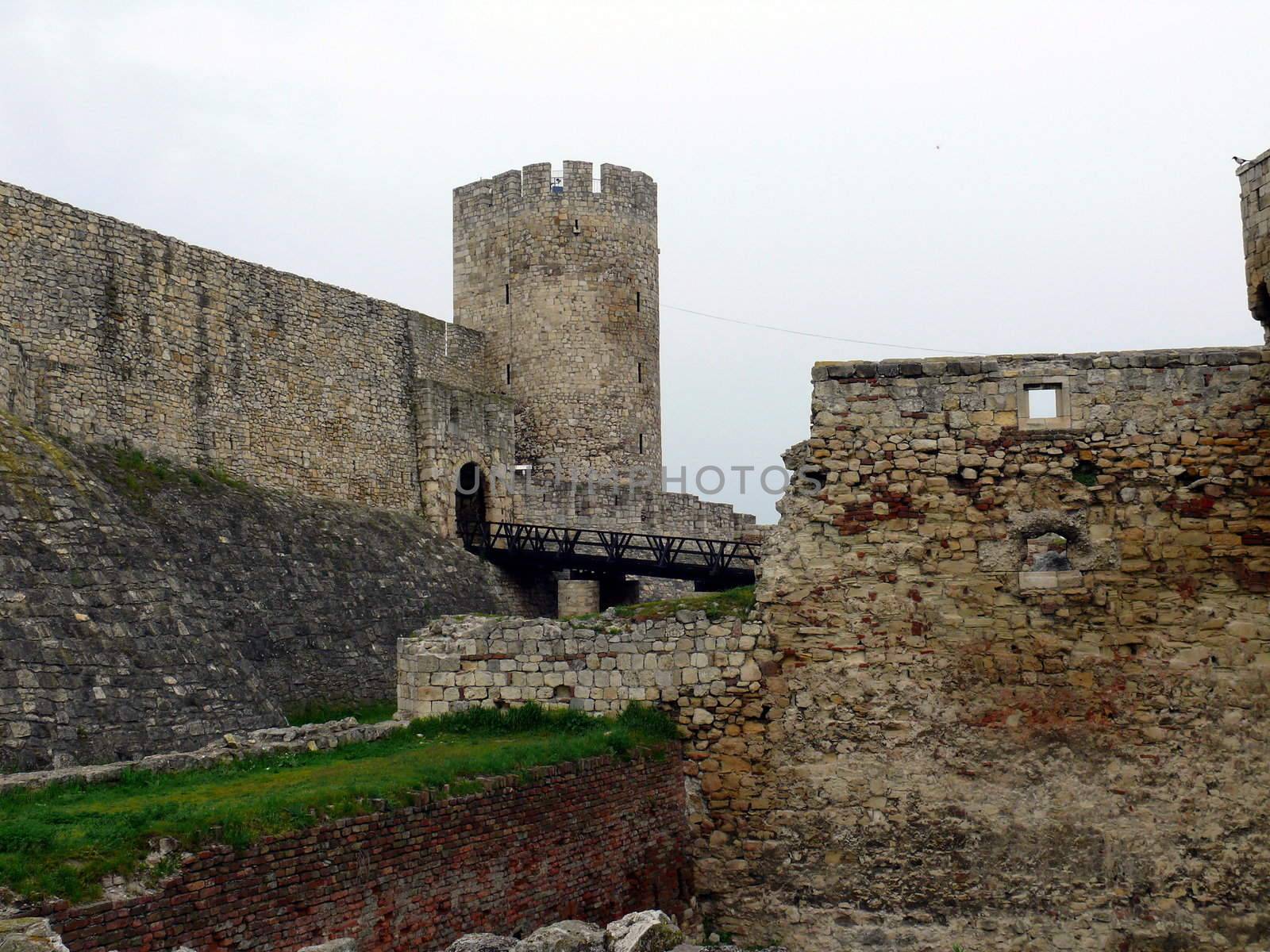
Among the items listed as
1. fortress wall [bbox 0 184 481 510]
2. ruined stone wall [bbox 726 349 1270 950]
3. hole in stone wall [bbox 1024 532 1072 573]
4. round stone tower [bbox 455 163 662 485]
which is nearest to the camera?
ruined stone wall [bbox 726 349 1270 950]

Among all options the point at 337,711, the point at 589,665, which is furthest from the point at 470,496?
the point at 589,665

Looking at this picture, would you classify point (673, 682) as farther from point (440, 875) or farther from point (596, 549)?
point (596, 549)

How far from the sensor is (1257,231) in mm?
12070

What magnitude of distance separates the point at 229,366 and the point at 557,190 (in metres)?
9.73

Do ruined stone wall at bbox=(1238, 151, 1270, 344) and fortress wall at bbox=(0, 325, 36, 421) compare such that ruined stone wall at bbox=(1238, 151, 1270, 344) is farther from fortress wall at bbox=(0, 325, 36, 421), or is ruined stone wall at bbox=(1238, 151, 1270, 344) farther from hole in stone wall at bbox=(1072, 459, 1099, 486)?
fortress wall at bbox=(0, 325, 36, 421)

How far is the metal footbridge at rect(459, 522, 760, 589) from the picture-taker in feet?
82.8

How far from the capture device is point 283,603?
64.1 feet

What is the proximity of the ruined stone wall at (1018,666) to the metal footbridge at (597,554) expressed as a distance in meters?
12.6

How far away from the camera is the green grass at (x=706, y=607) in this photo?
12.1 metres

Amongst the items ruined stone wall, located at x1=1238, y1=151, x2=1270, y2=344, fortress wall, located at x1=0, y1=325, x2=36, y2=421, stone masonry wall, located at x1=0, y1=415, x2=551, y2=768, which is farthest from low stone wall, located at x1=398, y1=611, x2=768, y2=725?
fortress wall, located at x1=0, y1=325, x2=36, y2=421

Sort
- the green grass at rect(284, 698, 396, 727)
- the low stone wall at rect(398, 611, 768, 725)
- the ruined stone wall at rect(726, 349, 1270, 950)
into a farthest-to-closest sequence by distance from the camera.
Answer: the green grass at rect(284, 698, 396, 727)
the low stone wall at rect(398, 611, 768, 725)
the ruined stone wall at rect(726, 349, 1270, 950)

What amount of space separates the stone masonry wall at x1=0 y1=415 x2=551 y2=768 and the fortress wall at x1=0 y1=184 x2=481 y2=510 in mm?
737

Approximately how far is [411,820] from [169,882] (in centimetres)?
182

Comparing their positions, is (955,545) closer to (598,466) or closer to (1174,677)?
(1174,677)
